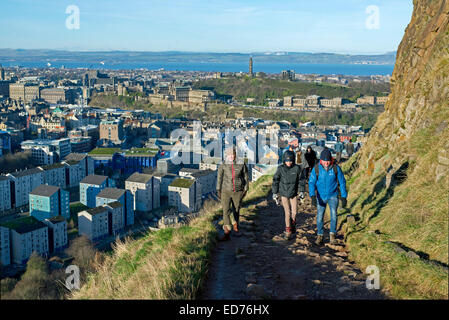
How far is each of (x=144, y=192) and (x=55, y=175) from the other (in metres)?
5.81

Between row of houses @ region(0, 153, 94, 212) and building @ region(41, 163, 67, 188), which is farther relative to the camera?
building @ region(41, 163, 67, 188)

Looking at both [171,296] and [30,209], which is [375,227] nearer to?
[171,296]

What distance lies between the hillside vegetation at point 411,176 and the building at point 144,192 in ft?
42.7

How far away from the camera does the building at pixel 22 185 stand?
19766mm

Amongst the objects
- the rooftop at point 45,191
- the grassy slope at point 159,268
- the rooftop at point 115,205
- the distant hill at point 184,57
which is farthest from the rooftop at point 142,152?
the distant hill at point 184,57

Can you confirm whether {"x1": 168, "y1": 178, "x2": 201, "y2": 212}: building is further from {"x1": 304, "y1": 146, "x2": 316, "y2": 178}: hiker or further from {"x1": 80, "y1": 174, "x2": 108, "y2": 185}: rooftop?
{"x1": 304, "y1": 146, "x2": 316, "y2": 178}: hiker

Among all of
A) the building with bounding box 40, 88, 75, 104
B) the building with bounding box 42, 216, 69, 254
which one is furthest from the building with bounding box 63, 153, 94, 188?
the building with bounding box 40, 88, 75, 104

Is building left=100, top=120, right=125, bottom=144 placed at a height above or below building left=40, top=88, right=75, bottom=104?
below

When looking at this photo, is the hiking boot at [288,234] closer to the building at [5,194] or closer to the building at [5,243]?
the building at [5,243]

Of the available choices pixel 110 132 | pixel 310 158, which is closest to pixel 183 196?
pixel 310 158

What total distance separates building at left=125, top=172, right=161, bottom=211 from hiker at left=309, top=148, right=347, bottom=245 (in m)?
15.9

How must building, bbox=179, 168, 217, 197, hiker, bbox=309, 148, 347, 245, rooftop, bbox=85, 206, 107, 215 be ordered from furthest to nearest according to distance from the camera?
building, bbox=179, 168, 217, 197, rooftop, bbox=85, 206, 107, 215, hiker, bbox=309, 148, 347, 245

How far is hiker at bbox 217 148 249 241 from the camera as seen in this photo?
405cm
